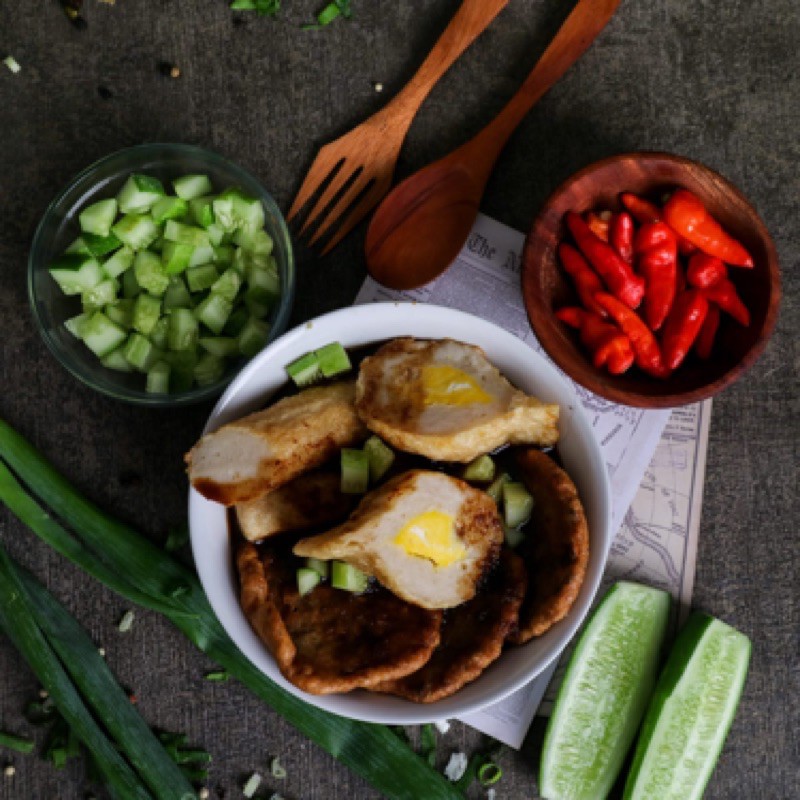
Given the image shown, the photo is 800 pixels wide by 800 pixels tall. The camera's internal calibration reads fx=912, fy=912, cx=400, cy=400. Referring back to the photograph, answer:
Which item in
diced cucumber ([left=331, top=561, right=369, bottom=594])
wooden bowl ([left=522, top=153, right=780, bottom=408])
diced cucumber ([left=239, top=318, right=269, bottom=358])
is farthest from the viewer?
diced cucumber ([left=239, top=318, right=269, bottom=358])

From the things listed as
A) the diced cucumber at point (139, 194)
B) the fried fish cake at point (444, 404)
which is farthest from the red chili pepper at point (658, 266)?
the diced cucumber at point (139, 194)

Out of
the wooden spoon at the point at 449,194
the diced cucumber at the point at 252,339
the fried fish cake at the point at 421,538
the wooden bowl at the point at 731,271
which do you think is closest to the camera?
the fried fish cake at the point at 421,538

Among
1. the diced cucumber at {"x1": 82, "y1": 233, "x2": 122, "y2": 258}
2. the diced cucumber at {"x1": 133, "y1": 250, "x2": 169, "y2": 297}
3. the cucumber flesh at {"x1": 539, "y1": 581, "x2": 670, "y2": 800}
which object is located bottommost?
the cucumber flesh at {"x1": 539, "y1": 581, "x2": 670, "y2": 800}

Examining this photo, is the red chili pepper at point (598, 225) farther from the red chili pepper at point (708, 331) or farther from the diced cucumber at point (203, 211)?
the diced cucumber at point (203, 211)

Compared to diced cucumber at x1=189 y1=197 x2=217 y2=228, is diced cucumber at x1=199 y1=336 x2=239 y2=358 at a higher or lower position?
lower

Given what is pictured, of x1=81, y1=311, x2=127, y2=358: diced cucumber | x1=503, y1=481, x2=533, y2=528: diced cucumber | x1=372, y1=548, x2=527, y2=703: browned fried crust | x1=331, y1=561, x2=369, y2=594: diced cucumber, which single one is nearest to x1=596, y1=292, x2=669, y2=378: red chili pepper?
x1=503, y1=481, x2=533, y2=528: diced cucumber

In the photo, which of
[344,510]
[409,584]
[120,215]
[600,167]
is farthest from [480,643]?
[120,215]

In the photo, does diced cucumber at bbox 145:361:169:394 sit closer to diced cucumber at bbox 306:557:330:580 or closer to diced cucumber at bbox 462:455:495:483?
diced cucumber at bbox 306:557:330:580
